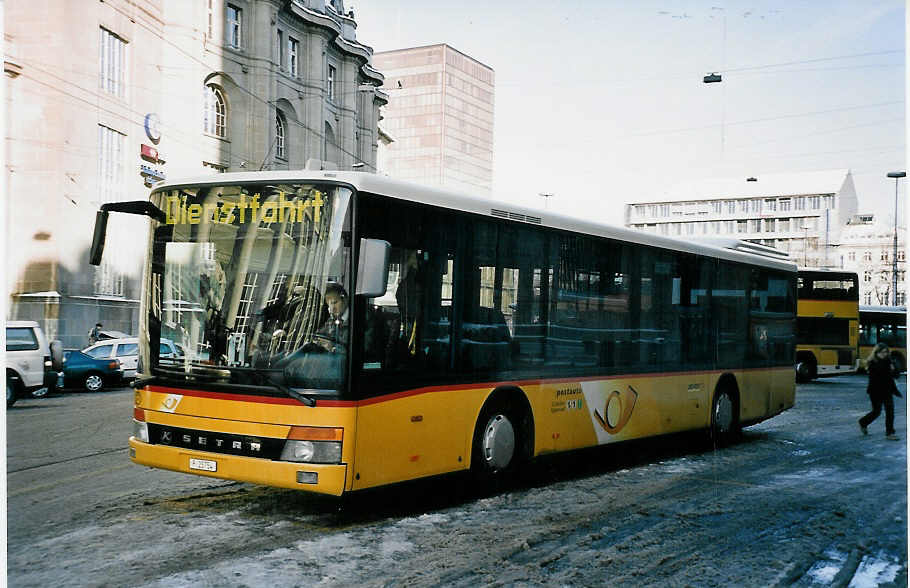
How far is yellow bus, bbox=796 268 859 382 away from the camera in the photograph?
1223 cm

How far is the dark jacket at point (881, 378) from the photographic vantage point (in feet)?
38.2

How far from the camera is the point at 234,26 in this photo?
36.6 ft

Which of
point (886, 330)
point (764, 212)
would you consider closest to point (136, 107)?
point (764, 212)

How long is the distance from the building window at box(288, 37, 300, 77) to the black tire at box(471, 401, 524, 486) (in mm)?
5809

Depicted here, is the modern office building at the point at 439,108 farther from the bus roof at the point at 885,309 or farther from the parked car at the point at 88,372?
the parked car at the point at 88,372

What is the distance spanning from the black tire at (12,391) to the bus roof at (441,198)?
850 centimetres

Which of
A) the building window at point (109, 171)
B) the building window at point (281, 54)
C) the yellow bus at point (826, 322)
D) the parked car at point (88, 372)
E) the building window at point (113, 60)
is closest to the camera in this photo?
the building window at point (281, 54)

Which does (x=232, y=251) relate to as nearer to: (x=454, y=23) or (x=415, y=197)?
(x=415, y=197)

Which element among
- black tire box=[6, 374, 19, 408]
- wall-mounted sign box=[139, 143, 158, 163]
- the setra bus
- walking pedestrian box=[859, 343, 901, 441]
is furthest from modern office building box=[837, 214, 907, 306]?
black tire box=[6, 374, 19, 408]

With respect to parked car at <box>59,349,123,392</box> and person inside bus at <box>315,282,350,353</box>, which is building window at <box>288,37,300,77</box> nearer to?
person inside bus at <box>315,282,350,353</box>

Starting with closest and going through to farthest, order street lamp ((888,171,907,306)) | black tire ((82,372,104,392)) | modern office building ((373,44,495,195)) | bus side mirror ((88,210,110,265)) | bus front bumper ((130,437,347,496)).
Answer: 1. bus front bumper ((130,437,347,496))
2. bus side mirror ((88,210,110,265))
3. street lamp ((888,171,907,306))
4. modern office building ((373,44,495,195))
5. black tire ((82,372,104,392))

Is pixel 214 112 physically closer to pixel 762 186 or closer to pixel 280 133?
pixel 280 133

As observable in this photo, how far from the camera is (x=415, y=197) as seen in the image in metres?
6.80

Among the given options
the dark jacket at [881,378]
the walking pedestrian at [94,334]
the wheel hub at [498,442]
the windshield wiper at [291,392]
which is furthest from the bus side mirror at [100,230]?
the dark jacket at [881,378]
